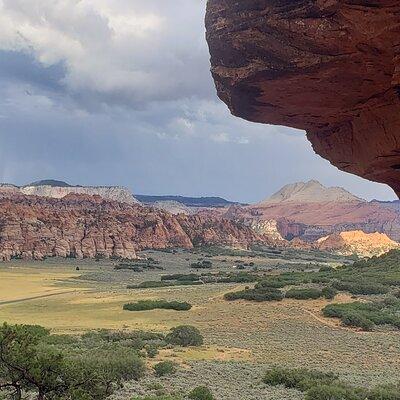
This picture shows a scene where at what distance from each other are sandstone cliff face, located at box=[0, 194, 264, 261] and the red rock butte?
279 feet

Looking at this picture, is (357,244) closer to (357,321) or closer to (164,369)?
(357,321)

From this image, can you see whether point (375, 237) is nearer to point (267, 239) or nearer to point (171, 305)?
point (267, 239)

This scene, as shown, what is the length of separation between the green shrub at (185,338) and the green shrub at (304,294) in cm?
1715

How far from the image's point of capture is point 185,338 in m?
27.3

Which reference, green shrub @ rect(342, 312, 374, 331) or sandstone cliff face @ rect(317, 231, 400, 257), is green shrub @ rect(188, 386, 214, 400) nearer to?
green shrub @ rect(342, 312, 374, 331)

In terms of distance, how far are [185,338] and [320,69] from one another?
71.4 feet

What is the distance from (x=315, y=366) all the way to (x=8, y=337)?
1580 cm

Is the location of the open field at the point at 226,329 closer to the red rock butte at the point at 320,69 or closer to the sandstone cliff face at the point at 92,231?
the red rock butte at the point at 320,69

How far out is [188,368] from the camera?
848 inches

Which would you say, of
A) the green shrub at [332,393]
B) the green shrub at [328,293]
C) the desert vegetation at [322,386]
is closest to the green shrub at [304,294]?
the green shrub at [328,293]

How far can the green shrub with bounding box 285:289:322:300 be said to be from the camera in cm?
4281

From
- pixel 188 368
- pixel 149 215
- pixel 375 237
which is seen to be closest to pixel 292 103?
pixel 188 368

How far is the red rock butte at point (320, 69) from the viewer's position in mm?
7077

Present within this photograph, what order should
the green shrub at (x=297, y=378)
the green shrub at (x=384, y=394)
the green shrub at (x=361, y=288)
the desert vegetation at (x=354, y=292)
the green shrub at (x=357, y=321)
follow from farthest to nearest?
1. the green shrub at (x=361, y=288)
2. the desert vegetation at (x=354, y=292)
3. the green shrub at (x=357, y=321)
4. the green shrub at (x=297, y=378)
5. the green shrub at (x=384, y=394)
